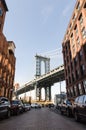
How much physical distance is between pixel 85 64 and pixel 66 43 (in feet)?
67.3

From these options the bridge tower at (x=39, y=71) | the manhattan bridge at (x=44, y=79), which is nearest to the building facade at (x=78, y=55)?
the manhattan bridge at (x=44, y=79)

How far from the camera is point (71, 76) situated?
45.9 m

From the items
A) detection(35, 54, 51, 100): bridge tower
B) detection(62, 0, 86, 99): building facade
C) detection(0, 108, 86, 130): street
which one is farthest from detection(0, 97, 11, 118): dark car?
detection(35, 54, 51, 100): bridge tower

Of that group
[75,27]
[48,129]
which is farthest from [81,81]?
[48,129]

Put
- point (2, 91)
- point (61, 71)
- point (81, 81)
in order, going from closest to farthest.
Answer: point (2, 91) < point (81, 81) < point (61, 71)

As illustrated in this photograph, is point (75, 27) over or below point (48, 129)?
over

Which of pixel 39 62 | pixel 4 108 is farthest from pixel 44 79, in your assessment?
pixel 4 108

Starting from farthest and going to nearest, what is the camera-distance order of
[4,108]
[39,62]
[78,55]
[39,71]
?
[39,62], [39,71], [78,55], [4,108]

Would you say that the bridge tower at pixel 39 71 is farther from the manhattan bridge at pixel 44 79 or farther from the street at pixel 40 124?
the street at pixel 40 124

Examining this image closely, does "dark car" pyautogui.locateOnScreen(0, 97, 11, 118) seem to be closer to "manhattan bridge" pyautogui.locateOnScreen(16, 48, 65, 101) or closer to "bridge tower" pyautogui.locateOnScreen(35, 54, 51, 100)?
"manhattan bridge" pyautogui.locateOnScreen(16, 48, 65, 101)

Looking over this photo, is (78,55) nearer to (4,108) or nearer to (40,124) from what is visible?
(4,108)

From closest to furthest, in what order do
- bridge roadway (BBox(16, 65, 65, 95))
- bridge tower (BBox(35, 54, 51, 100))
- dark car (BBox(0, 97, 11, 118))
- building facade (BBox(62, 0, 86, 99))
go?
dark car (BBox(0, 97, 11, 118))
building facade (BBox(62, 0, 86, 99))
bridge roadway (BBox(16, 65, 65, 95))
bridge tower (BBox(35, 54, 51, 100))

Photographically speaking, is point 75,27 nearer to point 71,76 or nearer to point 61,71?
point 71,76

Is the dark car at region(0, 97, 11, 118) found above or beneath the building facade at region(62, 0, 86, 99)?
beneath
